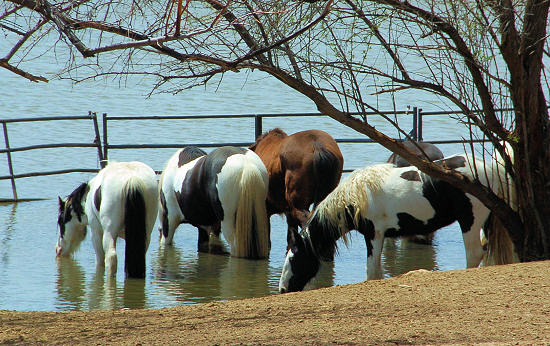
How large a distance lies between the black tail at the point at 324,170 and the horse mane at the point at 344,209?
1.53 meters

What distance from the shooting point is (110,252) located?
7.14 m

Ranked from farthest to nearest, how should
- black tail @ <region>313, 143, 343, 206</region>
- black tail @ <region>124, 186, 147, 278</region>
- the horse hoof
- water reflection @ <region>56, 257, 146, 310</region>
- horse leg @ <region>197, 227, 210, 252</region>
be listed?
horse leg @ <region>197, 227, 210, 252</region> < the horse hoof < black tail @ <region>313, 143, 343, 206</region> < black tail @ <region>124, 186, 147, 278</region> < water reflection @ <region>56, 257, 146, 310</region>

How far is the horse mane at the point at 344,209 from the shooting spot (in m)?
6.55

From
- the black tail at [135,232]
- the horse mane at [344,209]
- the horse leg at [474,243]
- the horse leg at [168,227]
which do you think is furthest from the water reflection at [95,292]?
the horse leg at [474,243]

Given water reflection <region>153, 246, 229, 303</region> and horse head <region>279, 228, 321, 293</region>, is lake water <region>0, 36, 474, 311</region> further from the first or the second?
horse head <region>279, 228, 321, 293</region>

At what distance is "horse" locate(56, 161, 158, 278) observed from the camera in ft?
23.0

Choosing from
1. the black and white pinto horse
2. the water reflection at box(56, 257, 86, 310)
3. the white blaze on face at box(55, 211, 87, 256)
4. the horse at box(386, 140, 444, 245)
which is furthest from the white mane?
the white blaze on face at box(55, 211, 87, 256)

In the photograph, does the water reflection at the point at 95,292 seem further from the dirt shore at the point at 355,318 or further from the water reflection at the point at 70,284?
the dirt shore at the point at 355,318

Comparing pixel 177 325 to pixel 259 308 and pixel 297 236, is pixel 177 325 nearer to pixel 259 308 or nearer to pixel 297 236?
pixel 259 308

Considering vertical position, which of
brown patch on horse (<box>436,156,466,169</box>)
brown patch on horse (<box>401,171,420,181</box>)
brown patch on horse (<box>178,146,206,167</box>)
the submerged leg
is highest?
brown patch on horse (<box>178,146,206,167</box>)

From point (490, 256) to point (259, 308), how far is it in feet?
8.24

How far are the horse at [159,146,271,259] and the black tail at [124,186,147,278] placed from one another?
4.04 ft

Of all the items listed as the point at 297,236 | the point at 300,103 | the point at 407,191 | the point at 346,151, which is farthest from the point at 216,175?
the point at 300,103

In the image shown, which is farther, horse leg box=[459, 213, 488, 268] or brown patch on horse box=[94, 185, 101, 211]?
brown patch on horse box=[94, 185, 101, 211]
